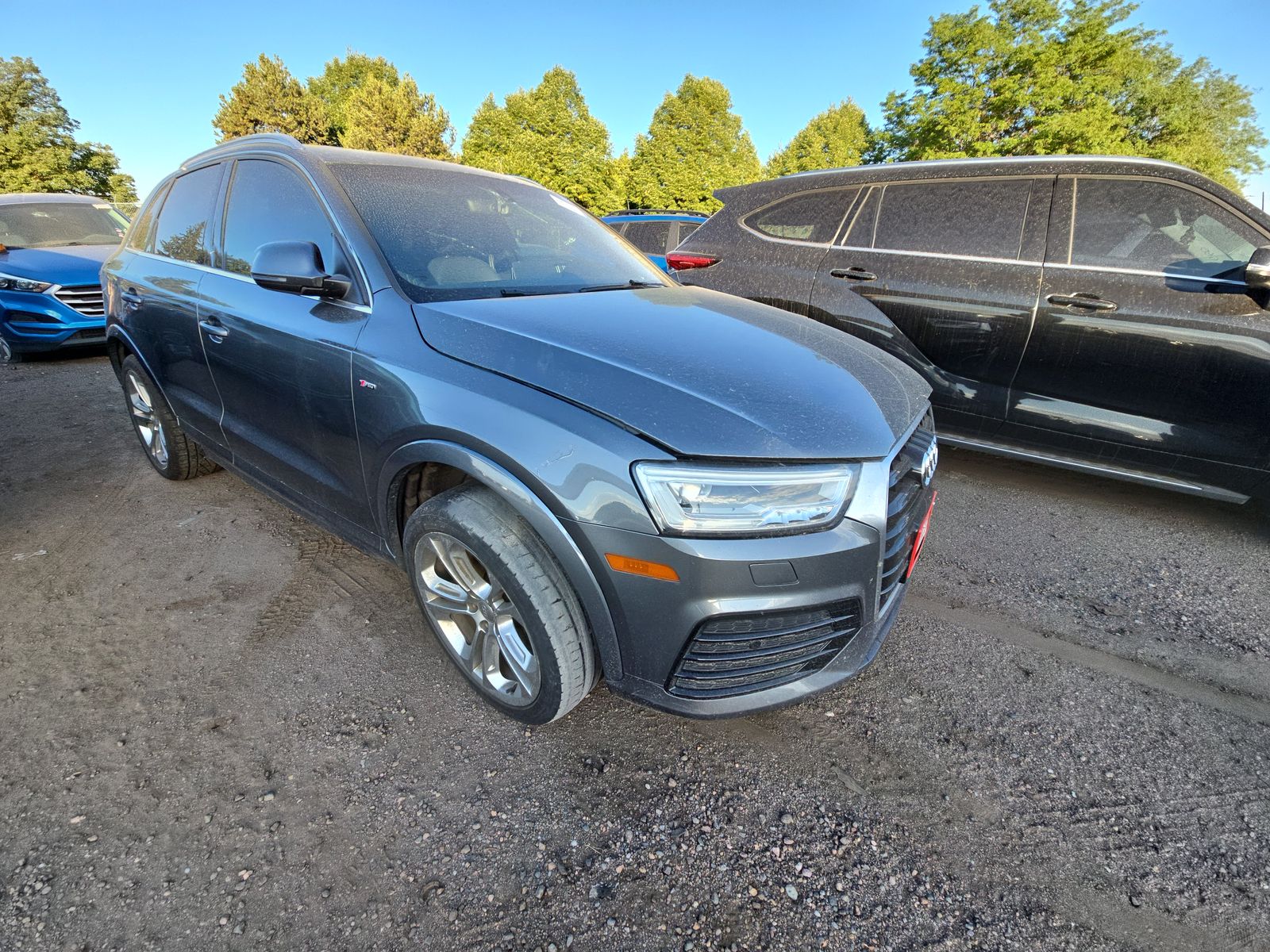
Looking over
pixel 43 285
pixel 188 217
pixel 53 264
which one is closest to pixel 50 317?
pixel 43 285

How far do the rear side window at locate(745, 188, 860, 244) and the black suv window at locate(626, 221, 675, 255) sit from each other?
202 inches

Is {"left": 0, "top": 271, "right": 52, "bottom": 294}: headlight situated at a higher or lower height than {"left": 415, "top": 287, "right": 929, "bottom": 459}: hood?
lower

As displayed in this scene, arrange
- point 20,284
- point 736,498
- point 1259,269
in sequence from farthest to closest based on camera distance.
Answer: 1. point 20,284
2. point 1259,269
3. point 736,498

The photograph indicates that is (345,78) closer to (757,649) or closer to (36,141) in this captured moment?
(36,141)

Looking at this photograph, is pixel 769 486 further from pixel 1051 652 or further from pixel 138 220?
pixel 138 220

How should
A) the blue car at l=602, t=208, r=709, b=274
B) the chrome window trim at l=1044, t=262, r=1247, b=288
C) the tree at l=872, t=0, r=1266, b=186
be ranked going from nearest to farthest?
the chrome window trim at l=1044, t=262, r=1247, b=288 < the blue car at l=602, t=208, r=709, b=274 < the tree at l=872, t=0, r=1266, b=186

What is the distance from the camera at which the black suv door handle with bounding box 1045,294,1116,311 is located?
3.08 m

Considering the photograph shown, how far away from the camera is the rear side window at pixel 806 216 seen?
12.9ft

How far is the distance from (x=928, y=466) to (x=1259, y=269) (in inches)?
83.4

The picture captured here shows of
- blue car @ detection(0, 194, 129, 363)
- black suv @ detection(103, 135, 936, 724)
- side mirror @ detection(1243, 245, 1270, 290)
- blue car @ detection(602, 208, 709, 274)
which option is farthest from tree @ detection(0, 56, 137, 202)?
side mirror @ detection(1243, 245, 1270, 290)

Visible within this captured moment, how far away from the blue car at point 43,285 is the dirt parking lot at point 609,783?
510 centimetres

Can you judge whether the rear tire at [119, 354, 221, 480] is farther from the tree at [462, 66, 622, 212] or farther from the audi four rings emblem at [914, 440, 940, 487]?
the tree at [462, 66, 622, 212]

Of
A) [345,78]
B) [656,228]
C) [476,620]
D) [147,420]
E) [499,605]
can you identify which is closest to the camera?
[499,605]

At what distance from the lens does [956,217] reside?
3.53m
